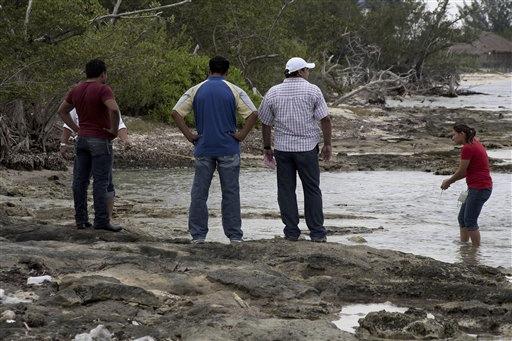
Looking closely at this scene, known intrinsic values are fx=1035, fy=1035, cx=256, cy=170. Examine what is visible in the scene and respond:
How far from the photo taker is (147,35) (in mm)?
23031

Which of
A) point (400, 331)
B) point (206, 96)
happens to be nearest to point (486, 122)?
point (206, 96)

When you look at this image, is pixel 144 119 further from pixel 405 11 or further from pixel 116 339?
pixel 405 11

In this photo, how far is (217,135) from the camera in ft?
30.8

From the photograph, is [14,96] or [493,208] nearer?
[493,208]

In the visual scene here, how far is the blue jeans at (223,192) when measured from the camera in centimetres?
949

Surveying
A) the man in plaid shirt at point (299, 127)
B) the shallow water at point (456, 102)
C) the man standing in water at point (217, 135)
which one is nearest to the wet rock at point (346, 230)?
the man in plaid shirt at point (299, 127)

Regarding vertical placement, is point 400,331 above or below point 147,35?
below

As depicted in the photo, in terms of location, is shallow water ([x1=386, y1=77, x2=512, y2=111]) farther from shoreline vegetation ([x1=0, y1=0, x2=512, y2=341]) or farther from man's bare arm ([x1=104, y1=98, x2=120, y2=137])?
man's bare arm ([x1=104, y1=98, x2=120, y2=137])

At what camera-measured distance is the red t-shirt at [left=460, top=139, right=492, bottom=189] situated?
37.6 ft

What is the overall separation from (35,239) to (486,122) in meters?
28.5

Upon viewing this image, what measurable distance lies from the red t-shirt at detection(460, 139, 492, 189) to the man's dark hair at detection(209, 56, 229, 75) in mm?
3314

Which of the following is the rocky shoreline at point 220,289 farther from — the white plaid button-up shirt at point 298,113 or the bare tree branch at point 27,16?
the bare tree branch at point 27,16

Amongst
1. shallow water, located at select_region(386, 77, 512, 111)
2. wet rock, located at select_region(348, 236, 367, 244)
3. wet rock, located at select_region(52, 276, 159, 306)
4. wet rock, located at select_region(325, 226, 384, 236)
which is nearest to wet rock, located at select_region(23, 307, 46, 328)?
wet rock, located at select_region(52, 276, 159, 306)

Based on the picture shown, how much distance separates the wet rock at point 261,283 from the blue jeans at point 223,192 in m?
1.71
